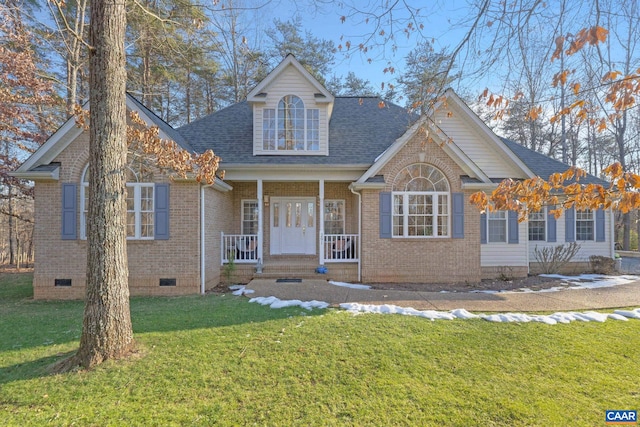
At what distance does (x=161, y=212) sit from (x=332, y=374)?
21.9ft

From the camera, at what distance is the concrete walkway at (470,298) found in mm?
6409

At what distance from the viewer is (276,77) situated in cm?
1040

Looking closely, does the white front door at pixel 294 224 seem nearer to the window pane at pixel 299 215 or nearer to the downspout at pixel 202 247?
the window pane at pixel 299 215

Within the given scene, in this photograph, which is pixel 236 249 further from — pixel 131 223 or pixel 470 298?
pixel 470 298

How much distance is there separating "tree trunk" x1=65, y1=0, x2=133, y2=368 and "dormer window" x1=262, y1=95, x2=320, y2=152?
6.63 metres

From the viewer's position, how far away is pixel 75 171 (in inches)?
321

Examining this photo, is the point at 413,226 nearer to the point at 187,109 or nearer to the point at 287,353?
the point at 287,353

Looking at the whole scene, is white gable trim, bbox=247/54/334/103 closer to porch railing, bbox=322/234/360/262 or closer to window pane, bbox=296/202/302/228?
window pane, bbox=296/202/302/228

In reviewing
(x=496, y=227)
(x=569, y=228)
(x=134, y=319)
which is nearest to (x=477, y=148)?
(x=496, y=227)

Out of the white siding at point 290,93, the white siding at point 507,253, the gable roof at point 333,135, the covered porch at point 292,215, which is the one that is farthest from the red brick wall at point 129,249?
the white siding at point 507,253

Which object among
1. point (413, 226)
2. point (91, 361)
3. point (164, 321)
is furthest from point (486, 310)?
point (91, 361)

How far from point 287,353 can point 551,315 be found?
5.18 meters

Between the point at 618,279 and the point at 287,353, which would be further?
the point at 618,279

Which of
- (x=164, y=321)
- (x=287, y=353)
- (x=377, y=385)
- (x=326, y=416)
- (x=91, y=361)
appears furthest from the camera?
(x=164, y=321)
